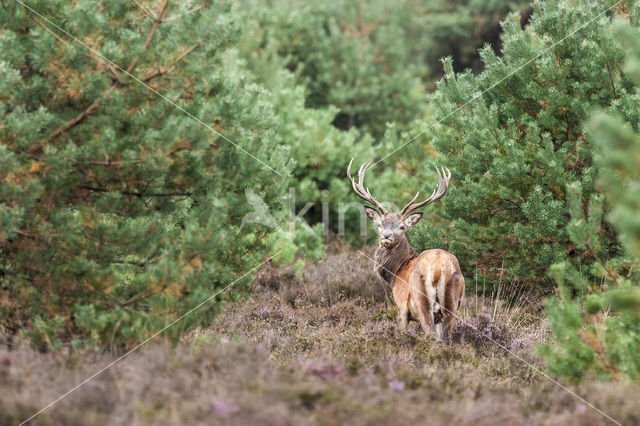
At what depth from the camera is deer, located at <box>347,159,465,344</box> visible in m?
5.38

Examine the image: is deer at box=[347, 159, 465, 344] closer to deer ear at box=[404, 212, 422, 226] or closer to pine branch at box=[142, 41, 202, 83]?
deer ear at box=[404, 212, 422, 226]

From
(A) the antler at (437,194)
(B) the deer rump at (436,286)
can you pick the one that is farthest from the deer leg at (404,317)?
(A) the antler at (437,194)

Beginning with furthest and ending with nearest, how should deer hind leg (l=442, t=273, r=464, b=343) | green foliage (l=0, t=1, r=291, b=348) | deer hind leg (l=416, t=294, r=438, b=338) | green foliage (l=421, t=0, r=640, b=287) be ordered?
green foliage (l=421, t=0, r=640, b=287)
deer hind leg (l=416, t=294, r=438, b=338)
deer hind leg (l=442, t=273, r=464, b=343)
green foliage (l=0, t=1, r=291, b=348)

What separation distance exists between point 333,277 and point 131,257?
3861 mm

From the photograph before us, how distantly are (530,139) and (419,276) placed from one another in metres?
1.99

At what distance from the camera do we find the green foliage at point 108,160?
154 inches

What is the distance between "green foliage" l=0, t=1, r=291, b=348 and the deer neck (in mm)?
2309

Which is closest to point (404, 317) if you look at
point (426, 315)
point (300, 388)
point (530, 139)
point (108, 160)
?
point (426, 315)

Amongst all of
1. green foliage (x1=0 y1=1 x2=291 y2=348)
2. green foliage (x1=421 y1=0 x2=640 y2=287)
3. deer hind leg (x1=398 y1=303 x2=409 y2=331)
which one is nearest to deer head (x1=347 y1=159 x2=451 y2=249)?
green foliage (x1=421 y1=0 x2=640 y2=287)

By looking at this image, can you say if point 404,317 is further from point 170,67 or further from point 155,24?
→ point 155,24

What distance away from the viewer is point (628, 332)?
3.94 meters

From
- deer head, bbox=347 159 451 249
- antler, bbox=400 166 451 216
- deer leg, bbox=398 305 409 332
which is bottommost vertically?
deer leg, bbox=398 305 409 332

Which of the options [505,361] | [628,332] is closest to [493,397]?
[628,332]

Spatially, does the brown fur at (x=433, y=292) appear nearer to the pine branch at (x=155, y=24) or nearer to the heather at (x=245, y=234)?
the heather at (x=245, y=234)
